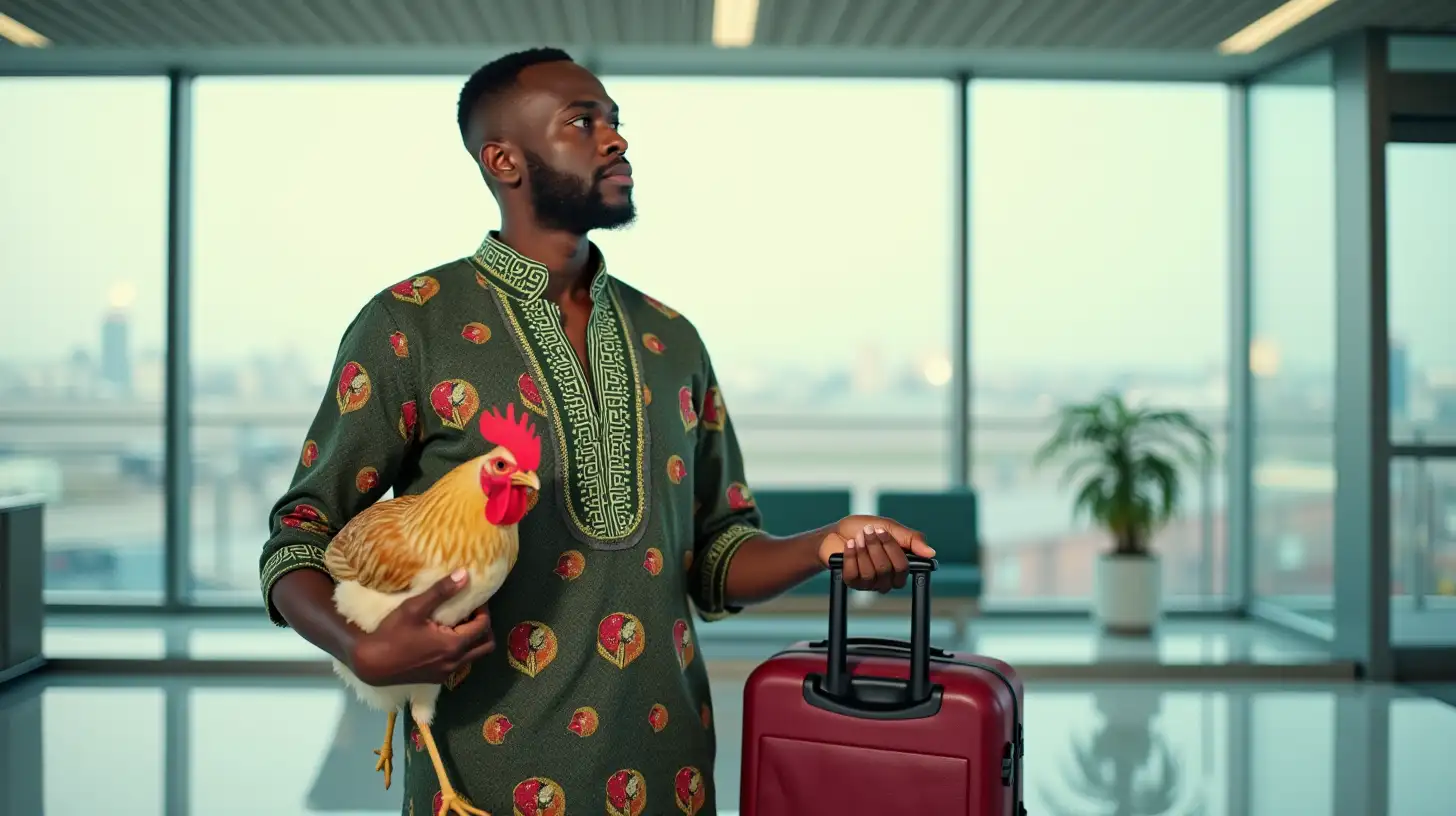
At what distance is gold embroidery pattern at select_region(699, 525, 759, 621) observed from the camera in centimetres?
136

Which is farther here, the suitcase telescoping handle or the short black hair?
the short black hair

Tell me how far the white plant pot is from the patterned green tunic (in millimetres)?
5280

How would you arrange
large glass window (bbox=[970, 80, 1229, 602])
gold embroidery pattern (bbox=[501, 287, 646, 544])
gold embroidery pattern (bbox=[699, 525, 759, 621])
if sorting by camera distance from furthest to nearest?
large glass window (bbox=[970, 80, 1229, 602])
gold embroidery pattern (bbox=[699, 525, 759, 621])
gold embroidery pattern (bbox=[501, 287, 646, 544])

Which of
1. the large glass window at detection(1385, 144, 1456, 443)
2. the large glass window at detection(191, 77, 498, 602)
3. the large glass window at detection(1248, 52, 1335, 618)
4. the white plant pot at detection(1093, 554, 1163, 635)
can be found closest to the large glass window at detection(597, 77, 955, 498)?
the large glass window at detection(191, 77, 498, 602)

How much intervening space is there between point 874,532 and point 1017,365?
6.01m

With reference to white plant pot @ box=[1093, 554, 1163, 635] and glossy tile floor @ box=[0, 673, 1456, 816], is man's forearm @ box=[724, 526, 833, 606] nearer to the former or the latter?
glossy tile floor @ box=[0, 673, 1456, 816]

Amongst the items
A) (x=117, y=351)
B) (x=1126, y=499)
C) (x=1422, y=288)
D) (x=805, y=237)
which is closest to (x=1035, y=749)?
(x=1126, y=499)

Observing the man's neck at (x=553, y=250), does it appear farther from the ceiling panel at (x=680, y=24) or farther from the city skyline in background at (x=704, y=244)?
the city skyline in background at (x=704, y=244)

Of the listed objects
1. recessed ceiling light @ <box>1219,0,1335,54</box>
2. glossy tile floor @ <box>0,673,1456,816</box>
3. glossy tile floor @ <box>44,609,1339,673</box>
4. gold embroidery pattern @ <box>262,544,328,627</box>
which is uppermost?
recessed ceiling light @ <box>1219,0,1335,54</box>

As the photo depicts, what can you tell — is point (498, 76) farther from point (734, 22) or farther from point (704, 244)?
point (704, 244)

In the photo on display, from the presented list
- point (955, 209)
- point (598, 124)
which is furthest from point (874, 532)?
point (955, 209)

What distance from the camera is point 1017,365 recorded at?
22.9 feet

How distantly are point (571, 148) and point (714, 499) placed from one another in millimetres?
428

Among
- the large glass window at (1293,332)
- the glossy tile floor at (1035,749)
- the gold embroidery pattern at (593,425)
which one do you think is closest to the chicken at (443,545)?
the gold embroidery pattern at (593,425)
